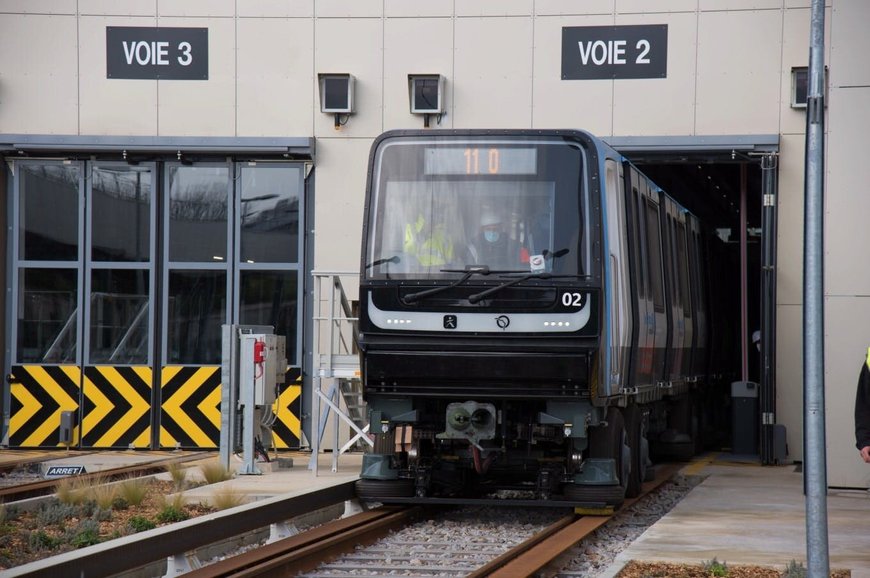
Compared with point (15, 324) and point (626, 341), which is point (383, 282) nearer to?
point (626, 341)

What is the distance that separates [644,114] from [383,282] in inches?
334

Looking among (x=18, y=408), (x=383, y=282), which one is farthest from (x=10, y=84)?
(x=383, y=282)

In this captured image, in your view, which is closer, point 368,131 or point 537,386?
point 537,386

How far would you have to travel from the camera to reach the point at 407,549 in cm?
1070

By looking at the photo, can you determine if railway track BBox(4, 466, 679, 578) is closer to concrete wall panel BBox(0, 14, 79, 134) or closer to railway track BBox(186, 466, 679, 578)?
railway track BBox(186, 466, 679, 578)

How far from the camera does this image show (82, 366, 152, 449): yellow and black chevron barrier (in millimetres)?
20031

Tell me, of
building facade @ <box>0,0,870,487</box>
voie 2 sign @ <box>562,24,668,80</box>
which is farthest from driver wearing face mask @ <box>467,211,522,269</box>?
voie 2 sign @ <box>562,24,668,80</box>

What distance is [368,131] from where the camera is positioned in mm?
19797

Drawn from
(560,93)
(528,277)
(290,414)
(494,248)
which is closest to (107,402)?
(290,414)

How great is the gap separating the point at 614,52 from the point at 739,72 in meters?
1.75

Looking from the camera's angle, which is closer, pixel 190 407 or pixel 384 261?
pixel 384 261

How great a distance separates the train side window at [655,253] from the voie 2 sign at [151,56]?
303 inches

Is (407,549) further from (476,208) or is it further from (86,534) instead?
Answer: (476,208)

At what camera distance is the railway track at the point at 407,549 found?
30.8 ft
